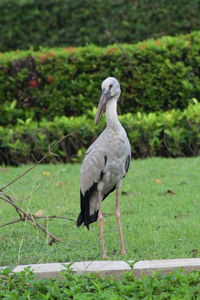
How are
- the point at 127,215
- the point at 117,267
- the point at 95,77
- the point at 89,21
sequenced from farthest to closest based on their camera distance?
the point at 89,21 → the point at 95,77 → the point at 127,215 → the point at 117,267

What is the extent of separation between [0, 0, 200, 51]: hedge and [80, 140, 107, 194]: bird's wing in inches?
303

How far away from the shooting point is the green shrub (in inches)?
177

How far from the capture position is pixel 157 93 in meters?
10.0

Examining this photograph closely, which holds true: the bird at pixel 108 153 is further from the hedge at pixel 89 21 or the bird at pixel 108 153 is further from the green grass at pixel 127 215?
the hedge at pixel 89 21

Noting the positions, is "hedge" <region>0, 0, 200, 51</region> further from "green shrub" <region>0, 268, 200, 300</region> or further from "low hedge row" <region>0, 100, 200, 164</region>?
"green shrub" <region>0, 268, 200, 300</region>

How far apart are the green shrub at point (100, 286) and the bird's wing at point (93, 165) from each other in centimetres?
99

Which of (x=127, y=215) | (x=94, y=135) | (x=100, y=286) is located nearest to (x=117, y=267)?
(x=100, y=286)

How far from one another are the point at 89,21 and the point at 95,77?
3.60 metres

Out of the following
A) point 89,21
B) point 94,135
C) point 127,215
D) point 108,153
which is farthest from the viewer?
point 89,21

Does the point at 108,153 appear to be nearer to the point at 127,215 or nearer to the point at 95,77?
the point at 127,215

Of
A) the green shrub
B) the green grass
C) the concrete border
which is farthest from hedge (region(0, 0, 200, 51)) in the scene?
the green shrub

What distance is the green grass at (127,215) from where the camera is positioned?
565 centimetres

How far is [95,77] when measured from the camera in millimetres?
10180

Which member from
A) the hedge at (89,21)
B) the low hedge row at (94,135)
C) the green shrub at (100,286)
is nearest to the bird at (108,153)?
the green shrub at (100,286)
